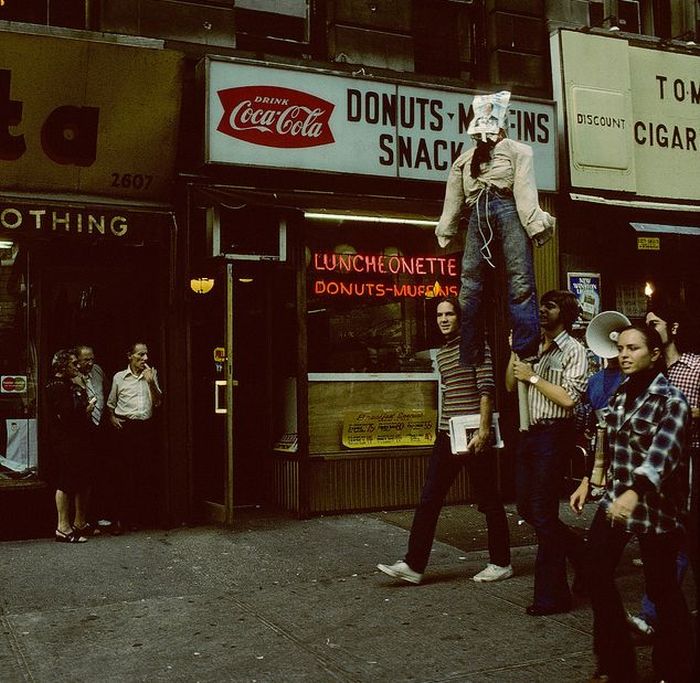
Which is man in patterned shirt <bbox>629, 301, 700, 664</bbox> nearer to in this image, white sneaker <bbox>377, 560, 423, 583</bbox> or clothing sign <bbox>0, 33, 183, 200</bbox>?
white sneaker <bbox>377, 560, 423, 583</bbox>

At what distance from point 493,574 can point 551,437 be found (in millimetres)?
1370

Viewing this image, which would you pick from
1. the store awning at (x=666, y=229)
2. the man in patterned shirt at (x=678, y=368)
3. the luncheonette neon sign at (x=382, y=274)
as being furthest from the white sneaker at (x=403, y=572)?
the store awning at (x=666, y=229)

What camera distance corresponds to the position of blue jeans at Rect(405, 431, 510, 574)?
638 centimetres

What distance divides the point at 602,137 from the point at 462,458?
18.8 feet

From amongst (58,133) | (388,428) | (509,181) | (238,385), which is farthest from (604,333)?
(58,133)

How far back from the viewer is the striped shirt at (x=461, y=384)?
6348 mm

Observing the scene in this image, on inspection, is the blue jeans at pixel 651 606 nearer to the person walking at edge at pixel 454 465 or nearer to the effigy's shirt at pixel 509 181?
the person walking at edge at pixel 454 465

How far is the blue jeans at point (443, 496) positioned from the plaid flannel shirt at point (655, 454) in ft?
6.95

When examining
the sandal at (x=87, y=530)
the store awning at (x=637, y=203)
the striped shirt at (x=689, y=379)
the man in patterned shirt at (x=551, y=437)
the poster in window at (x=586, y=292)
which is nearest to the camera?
the striped shirt at (x=689, y=379)

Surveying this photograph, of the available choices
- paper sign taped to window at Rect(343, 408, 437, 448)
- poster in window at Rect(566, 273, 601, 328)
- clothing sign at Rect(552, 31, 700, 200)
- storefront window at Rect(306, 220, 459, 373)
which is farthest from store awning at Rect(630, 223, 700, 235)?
paper sign taped to window at Rect(343, 408, 437, 448)

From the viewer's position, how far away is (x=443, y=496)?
643 cm

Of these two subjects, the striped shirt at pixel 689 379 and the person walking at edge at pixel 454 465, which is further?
the person walking at edge at pixel 454 465

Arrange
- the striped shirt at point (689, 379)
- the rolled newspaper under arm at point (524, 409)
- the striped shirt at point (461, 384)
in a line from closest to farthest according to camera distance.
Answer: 1. the striped shirt at point (689, 379)
2. the rolled newspaper under arm at point (524, 409)
3. the striped shirt at point (461, 384)

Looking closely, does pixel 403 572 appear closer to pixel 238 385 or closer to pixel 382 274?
pixel 238 385
